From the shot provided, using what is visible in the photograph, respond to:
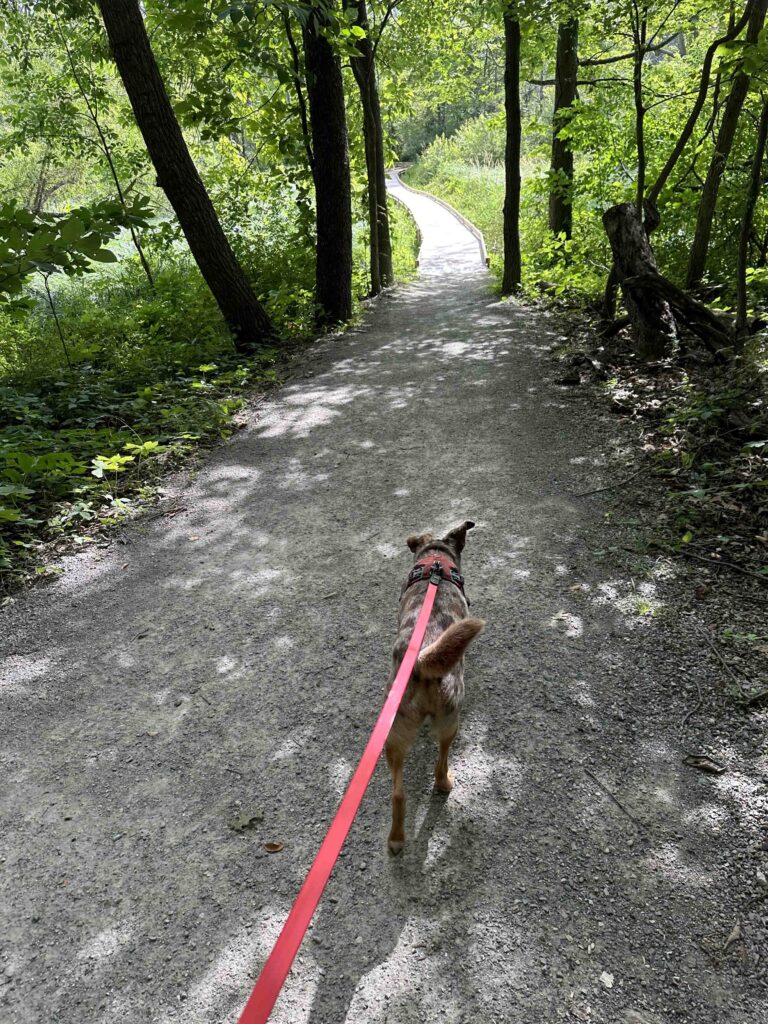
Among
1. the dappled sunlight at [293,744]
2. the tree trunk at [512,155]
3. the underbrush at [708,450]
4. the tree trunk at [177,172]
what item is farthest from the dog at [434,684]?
the tree trunk at [512,155]

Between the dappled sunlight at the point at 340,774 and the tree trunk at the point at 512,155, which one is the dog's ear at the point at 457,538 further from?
the tree trunk at the point at 512,155

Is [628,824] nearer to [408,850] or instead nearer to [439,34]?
[408,850]

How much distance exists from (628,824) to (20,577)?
407cm

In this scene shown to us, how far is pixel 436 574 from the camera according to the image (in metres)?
2.79

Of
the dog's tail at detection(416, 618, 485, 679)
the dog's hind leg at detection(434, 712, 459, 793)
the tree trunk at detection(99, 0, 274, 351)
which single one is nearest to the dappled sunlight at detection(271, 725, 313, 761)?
the dog's hind leg at detection(434, 712, 459, 793)

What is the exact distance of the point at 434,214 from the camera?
29.0 metres

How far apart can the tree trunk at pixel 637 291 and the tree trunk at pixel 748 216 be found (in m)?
1.12

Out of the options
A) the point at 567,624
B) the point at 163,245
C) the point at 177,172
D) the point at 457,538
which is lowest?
the point at 567,624

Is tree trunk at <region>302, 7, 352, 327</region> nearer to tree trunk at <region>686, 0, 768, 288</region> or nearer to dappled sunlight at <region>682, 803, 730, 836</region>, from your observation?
tree trunk at <region>686, 0, 768, 288</region>

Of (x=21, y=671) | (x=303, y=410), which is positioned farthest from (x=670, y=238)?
(x=21, y=671)

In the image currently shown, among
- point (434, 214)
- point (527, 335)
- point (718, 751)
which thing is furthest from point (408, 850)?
point (434, 214)

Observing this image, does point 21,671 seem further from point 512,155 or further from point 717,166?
point 512,155

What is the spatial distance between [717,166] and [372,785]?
9.04m

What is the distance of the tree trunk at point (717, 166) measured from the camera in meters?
6.84
